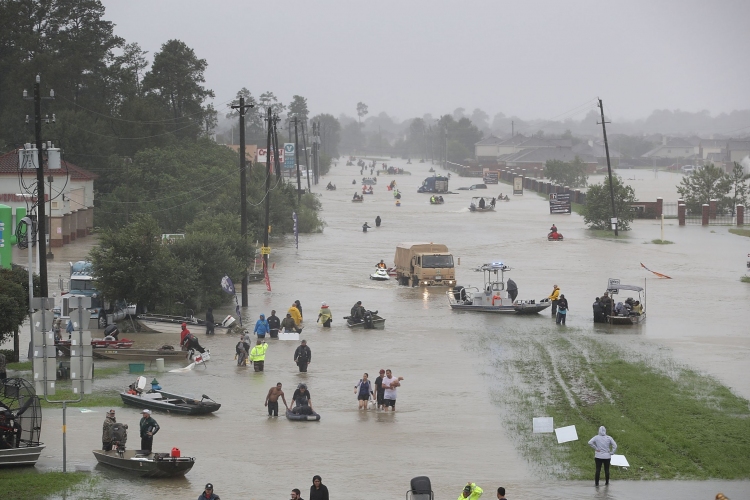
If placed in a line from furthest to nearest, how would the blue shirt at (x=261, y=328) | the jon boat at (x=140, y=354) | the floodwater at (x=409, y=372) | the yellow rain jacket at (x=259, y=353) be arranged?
the blue shirt at (x=261, y=328) < the jon boat at (x=140, y=354) < the yellow rain jacket at (x=259, y=353) < the floodwater at (x=409, y=372)

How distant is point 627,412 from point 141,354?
14052mm

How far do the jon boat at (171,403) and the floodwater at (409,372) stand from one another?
0.30 metres

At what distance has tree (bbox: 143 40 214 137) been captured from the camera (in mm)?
99375

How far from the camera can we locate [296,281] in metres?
53.8

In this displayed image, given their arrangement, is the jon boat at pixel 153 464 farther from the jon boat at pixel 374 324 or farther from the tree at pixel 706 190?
the tree at pixel 706 190

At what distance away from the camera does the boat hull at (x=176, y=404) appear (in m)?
24.2

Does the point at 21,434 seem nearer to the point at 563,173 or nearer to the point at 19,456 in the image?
the point at 19,456

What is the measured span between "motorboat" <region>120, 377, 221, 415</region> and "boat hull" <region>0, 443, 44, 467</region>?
483 cm

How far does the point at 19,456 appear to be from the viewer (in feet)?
63.9

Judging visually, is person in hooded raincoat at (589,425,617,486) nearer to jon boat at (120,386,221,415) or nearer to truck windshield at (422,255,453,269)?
jon boat at (120,386,221,415)

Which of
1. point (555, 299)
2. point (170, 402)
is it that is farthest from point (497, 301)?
point (170, 402)

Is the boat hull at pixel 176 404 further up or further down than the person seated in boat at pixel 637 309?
further down

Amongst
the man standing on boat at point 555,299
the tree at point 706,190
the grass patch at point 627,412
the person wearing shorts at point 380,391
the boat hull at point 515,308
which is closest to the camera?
the grass patch at point 627,412

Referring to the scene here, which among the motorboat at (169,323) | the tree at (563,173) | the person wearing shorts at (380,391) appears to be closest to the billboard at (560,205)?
the tree at (563,173)
